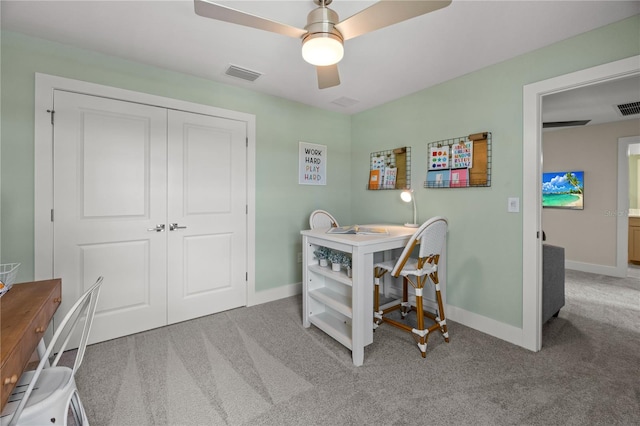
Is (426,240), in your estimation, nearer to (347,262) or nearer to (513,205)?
(347,262)

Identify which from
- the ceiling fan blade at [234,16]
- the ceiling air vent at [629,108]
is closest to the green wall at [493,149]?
the ceiling fan blade at [234,16]

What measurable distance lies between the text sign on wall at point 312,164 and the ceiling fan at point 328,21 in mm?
1866

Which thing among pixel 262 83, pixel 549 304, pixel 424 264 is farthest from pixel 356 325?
pixel 262 83

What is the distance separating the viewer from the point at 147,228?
8.06 feet

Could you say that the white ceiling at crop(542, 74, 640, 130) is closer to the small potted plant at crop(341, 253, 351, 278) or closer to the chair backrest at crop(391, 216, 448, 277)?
the chair backrest at crop(391, 216, 448, 277)

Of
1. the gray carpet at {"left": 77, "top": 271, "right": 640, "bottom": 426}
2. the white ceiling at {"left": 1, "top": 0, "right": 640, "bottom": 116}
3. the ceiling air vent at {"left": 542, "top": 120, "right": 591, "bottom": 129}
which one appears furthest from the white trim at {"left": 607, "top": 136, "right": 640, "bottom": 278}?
the white ceiling at {"left": 1, "top": 0, "right": 640, "bottom": 116}

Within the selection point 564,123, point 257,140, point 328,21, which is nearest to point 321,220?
point 257,140

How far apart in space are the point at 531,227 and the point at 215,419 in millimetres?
2509

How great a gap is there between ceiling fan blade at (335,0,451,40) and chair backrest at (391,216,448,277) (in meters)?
1.25

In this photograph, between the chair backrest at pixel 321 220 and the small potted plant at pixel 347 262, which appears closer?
the small potted plant at pixel 347 262

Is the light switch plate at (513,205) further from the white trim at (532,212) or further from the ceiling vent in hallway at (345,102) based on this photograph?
the ceiling vent in hallway at (345,102)

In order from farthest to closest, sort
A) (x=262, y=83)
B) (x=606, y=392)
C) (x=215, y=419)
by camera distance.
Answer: (x=262, y=83), (x=606, y=392), (x=215, y=419)

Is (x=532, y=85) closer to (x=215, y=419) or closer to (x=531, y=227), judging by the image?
(x=531, y=227)

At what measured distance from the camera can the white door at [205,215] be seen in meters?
2.59
